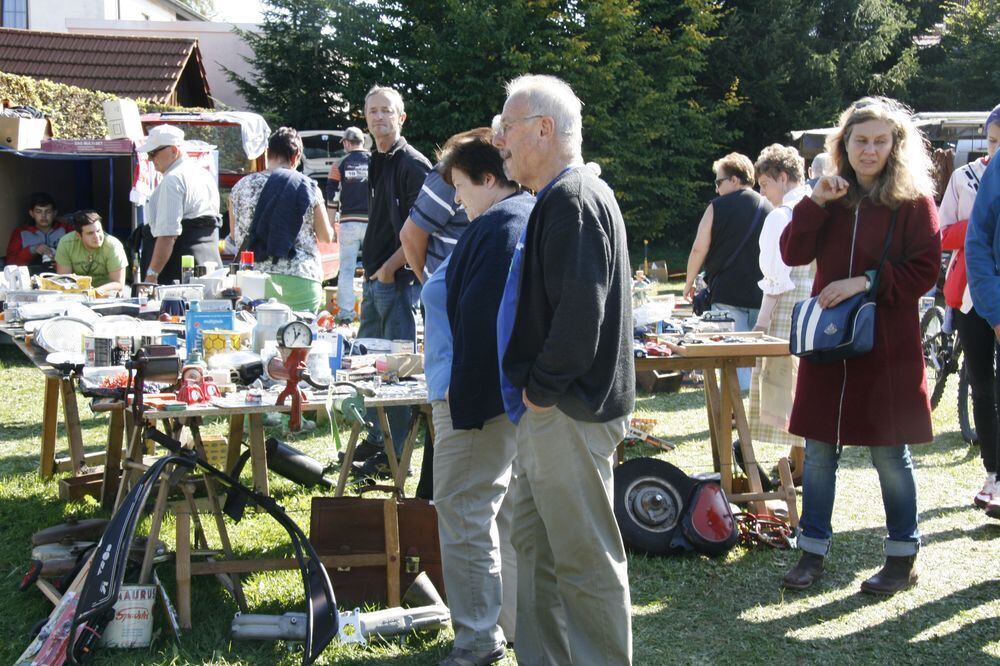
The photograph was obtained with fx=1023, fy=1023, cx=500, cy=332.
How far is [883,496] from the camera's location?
3879mm

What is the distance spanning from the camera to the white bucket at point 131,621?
3348mm

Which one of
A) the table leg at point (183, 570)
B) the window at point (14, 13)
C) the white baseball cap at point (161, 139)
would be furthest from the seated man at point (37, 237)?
the window at point (14, 13)

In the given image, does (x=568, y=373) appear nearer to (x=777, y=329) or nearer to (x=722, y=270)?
(x=777, y=329)

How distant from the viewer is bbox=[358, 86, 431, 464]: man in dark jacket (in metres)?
5.21

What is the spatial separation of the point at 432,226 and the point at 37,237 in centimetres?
723

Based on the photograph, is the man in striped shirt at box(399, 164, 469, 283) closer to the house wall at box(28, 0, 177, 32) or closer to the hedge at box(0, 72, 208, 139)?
the hedge at box(0, 72, 208, 139)

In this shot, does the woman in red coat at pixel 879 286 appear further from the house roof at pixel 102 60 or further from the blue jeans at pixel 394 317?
the house roof at pixel 102 60

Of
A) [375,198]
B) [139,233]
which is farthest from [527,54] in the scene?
[375,198]

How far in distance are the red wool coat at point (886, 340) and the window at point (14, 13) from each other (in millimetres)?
29157

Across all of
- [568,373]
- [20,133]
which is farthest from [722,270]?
[20,133]

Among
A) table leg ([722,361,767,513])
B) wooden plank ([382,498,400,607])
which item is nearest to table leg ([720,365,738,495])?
table leg ([722,361,767,513])

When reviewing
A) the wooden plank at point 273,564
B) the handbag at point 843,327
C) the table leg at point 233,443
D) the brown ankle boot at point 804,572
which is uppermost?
the handbag at point 843,327

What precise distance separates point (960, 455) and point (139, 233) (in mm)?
5767

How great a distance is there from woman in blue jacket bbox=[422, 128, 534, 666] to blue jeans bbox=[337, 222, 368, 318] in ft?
17.3
